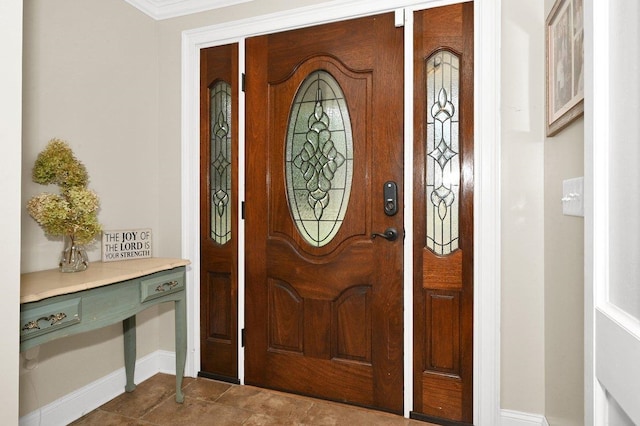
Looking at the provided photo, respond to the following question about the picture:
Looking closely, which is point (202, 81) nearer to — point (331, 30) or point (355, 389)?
point (331, 30)

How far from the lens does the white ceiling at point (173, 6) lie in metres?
2.47

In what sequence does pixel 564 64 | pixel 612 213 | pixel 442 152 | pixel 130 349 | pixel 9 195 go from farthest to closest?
pixel 130 349
pixel 442 152
pixel 564 64
pixel 9 195
pixel 612 213

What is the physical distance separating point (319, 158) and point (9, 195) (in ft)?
4.79

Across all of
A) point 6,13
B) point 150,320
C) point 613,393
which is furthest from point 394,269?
point 6,13

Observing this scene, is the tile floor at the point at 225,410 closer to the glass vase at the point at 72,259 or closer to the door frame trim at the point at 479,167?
the door frame trim at the point at 479,167

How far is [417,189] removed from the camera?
2.05 meters

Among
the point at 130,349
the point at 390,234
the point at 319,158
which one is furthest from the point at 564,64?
the point at 130,349

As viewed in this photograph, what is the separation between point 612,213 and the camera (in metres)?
0.78

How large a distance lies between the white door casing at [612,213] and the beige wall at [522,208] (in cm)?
108

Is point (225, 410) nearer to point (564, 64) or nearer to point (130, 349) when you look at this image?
point (130, 349)

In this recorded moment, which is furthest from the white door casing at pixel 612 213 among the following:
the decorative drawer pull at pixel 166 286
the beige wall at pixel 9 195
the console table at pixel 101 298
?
the decorative drawer pull at pixel 166 286

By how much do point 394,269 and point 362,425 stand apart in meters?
0.84

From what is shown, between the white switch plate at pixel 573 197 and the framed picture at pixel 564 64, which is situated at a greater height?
the framed picture at pixel 564 64

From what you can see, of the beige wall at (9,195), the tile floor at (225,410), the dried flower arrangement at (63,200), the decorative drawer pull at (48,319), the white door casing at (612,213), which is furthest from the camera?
the tile floor at (225,410)
